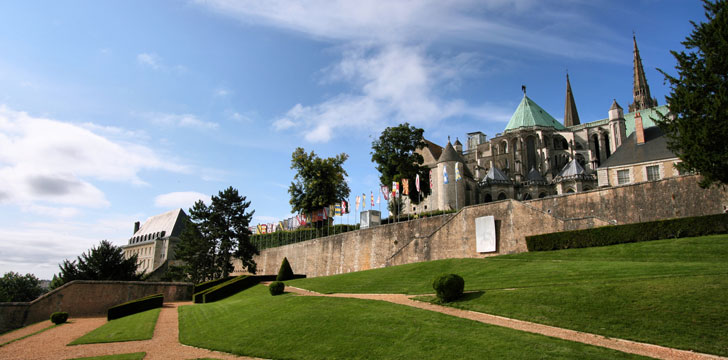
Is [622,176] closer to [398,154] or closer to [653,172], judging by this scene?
[653,172]

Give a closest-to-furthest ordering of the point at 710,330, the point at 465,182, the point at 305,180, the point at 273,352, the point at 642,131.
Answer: the point at 710,330 < the point at 273,352 < the point at 642,131 < the point at 305,180 < the point at 465,182

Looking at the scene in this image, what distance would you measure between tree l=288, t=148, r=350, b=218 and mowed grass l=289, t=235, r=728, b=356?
2857 cm

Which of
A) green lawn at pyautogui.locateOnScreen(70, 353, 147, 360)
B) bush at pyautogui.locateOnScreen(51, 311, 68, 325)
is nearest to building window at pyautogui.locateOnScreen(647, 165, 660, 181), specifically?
green lawn at pyautogui.locateOnScreen(70, 353, 147, 360)

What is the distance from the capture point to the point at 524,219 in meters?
27.7

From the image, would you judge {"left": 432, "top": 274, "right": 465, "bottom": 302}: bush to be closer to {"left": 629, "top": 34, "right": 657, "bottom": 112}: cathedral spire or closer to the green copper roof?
the green copper roof

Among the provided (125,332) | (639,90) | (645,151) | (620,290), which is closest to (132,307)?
(125,332)

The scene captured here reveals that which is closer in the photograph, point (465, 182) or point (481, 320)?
point (481, 320)

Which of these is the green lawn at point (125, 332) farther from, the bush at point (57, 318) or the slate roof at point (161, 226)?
the slate roof at point (161, 226)

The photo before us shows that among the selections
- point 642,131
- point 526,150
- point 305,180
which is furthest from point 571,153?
point 305,180

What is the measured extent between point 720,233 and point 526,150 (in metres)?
52.8

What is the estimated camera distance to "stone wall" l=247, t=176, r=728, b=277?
2469 cm

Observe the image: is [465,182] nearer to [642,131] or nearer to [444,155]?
[444,155]

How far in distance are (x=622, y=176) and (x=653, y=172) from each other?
2.59 metres

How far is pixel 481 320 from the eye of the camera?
552 inches
